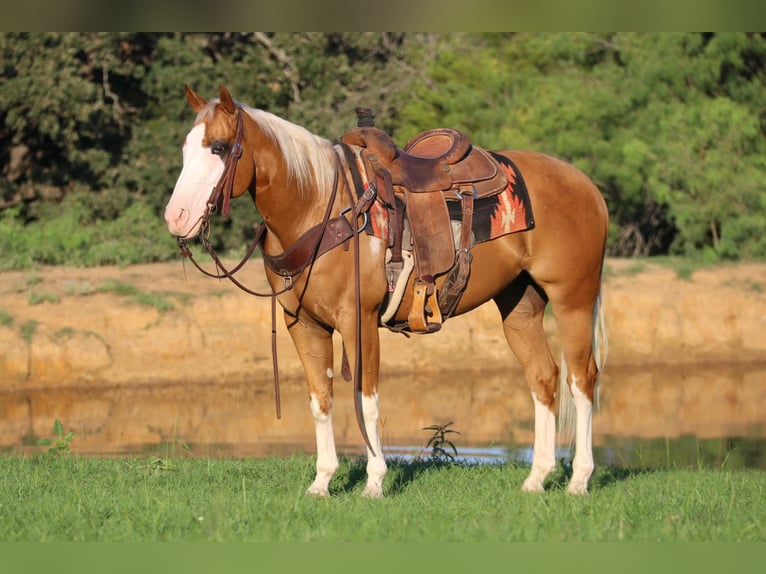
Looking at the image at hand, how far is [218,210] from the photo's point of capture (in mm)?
6219

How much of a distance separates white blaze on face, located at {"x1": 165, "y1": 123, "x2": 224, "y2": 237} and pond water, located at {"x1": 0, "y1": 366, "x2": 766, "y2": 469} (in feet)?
11.7

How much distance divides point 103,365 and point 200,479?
9012mm

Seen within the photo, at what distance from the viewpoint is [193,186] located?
5980mm

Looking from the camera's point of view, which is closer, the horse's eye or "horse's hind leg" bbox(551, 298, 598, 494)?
the horse's eye

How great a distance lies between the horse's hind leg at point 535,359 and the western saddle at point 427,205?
2.47ft

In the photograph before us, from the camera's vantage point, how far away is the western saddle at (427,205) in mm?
6676

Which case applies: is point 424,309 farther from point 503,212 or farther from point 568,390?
point 568,390

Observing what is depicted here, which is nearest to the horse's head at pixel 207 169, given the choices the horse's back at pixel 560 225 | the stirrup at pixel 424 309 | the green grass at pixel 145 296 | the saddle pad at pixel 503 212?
the stirrup at pixel 424 309

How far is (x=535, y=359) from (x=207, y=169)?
267 centimetres

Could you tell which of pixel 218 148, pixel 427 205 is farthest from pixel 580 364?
pixel 218 148

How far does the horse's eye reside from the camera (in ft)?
19.9

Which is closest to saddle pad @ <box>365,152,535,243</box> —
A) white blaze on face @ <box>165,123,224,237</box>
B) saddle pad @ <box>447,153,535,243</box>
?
saddle pad @ <box>447,153,535,243</box>

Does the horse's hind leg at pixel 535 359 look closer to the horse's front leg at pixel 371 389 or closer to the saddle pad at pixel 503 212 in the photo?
the saddle pad at pixel 503 212

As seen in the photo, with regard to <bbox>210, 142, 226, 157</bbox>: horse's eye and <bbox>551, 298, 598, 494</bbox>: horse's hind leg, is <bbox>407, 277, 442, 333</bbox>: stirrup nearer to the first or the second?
<bbox>551, 298, 598, 494</bbox>: horse's hind leg
